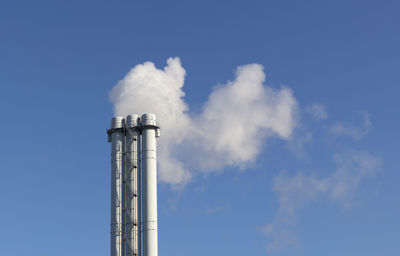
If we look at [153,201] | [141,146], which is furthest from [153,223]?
[141,146]

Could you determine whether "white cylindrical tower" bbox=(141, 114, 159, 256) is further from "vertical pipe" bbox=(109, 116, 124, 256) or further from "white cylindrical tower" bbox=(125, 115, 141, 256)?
"vertical pipe" bbox=(109, 116, 124, 256)

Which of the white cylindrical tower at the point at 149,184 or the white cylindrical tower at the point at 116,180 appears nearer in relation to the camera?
the white cylindrical tower at the point at 149,184

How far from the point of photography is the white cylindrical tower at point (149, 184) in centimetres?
10831

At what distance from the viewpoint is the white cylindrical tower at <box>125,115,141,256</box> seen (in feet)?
359

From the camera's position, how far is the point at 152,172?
112m

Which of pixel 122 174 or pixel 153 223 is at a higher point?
pixel 122 174

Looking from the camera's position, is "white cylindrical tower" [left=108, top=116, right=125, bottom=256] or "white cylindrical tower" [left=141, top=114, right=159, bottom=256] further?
"white cylindrical tower" [left=108, top=116, right=125, bottom=256]

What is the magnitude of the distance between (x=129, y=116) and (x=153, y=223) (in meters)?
19.7

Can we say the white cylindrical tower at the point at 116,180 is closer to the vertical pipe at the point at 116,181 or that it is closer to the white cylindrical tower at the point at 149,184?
the vertical pipe at the point at 116,181

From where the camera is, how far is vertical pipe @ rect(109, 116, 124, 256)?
110 m

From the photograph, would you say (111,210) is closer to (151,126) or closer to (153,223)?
(153,223)

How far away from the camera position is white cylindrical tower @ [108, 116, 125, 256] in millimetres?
110312

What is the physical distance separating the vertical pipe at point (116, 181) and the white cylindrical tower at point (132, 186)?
1225mm

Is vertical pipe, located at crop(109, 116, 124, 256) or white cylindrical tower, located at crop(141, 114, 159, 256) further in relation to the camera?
vertical pipe, located at crop(109, 116, 124, 256)
